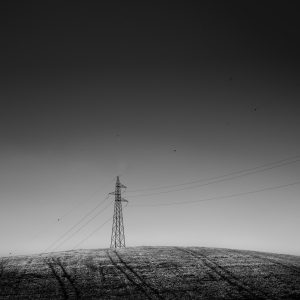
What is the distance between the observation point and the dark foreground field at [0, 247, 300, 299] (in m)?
25.1

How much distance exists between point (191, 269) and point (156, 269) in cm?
322

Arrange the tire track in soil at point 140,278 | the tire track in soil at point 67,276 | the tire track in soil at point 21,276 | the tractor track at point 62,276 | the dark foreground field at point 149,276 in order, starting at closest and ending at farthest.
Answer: the dark foreground field at point 149,276 → the tire track in soil at point 140,278 → the tractor track at point 62,276 → the tire track in soil at point 67,276 → the tire track in soil at point 21,276

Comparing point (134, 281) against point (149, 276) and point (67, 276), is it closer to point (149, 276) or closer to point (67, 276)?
point (149, 276)

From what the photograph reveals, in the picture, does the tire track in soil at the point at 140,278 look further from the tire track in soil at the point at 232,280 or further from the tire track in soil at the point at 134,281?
the tire track in soil at the point at 232,280

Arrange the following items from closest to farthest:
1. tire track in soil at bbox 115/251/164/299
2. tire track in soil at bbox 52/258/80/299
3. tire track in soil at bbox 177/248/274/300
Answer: tire track in soil at bbox 177/248/274/300 → tire track in soil at bbox 115/251/164/299 → tire track in soil at bbox 52/258/80/299

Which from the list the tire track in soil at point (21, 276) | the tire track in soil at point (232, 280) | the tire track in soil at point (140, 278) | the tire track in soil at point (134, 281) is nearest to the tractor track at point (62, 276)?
the tire track in soil at point (21, 276)

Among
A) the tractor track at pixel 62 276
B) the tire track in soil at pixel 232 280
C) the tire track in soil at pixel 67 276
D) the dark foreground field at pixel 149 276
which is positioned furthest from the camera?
the tire track in soil at pixel 67 276

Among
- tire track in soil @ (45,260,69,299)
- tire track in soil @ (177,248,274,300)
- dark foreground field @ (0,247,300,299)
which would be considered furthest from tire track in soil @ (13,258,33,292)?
tire track in soil @ (177,248,274,300)

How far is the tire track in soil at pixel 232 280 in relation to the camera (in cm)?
2442

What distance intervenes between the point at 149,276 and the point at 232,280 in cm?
687

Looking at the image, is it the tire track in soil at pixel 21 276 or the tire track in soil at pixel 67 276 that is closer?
the tire track in soil at pixel 67 276

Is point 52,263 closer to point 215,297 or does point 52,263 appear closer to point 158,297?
point 158,297

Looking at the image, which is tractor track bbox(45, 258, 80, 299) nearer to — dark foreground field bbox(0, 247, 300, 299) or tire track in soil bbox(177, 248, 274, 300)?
dark foreground field bbox(0, 247, 300, 299)

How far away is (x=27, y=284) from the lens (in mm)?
27922
